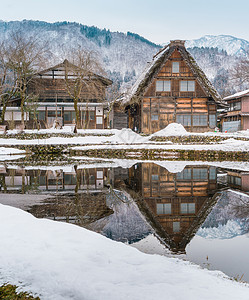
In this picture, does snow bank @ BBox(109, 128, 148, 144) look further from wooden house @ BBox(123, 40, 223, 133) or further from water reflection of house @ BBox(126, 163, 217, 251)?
water reflection of house @ BBox(126, 163, 217, 251)

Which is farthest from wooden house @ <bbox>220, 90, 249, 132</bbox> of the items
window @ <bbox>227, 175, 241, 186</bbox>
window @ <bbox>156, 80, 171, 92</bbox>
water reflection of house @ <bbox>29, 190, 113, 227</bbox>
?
water reflection of house @ <bbox>29, 190, 113, 227</bbox>

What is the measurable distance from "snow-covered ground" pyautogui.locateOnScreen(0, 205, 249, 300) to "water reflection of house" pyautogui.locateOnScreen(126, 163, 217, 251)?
1.11m

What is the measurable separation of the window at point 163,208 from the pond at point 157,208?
2 centimetres

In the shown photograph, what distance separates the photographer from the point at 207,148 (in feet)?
66.3

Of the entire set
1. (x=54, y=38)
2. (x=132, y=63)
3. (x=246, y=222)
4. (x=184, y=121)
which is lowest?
(x=246, y=222)

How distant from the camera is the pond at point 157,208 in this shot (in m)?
4.50

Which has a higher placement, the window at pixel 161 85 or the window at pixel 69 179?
the window at pixel 161 85

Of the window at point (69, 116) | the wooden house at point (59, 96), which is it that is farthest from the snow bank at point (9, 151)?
the window at point (69, 116)

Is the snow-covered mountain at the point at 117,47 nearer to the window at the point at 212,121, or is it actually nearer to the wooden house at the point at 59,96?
the wooden house at the point at 59,96

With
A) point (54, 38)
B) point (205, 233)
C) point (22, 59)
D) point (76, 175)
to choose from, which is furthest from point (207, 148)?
point (54, 38)

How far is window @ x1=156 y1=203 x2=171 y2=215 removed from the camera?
637cm

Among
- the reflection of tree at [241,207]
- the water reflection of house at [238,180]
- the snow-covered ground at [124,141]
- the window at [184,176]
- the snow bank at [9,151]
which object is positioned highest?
the snow-covered ground at [124,141]

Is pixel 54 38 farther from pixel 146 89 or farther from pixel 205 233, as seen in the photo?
pixel 205 233

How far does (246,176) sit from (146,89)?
2196 cm
